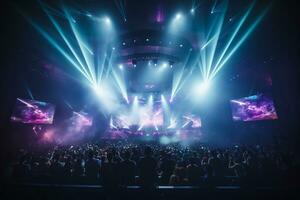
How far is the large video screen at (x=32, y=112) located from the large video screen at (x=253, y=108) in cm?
1709

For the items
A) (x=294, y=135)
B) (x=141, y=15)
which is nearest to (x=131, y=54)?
(x=141, y=15)

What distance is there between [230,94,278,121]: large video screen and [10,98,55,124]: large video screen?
17092mm

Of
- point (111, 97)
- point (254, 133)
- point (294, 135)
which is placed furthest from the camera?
point (111, 97)

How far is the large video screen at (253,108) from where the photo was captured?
12984 millimetres

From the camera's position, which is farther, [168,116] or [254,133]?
[168,116]

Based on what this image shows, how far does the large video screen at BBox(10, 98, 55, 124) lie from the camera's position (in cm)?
1238

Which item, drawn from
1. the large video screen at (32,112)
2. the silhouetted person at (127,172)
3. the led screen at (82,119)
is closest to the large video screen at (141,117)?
the led screen at (82,119)

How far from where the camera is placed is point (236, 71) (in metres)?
16.1

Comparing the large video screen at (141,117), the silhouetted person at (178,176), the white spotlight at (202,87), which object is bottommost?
the silhouetted person at (178,176)

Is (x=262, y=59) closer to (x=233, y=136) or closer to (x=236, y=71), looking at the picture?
(x=236, y=71)

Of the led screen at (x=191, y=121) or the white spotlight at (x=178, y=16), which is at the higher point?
the white spotlight at (x=178, y=16)

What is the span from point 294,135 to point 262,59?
6.29 metres

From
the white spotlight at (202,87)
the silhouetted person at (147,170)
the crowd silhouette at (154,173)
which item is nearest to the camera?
the silhouetted person at (147,170)

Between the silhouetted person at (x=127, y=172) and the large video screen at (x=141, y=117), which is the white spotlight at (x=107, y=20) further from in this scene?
the large video screen at (x=141, y=117)
